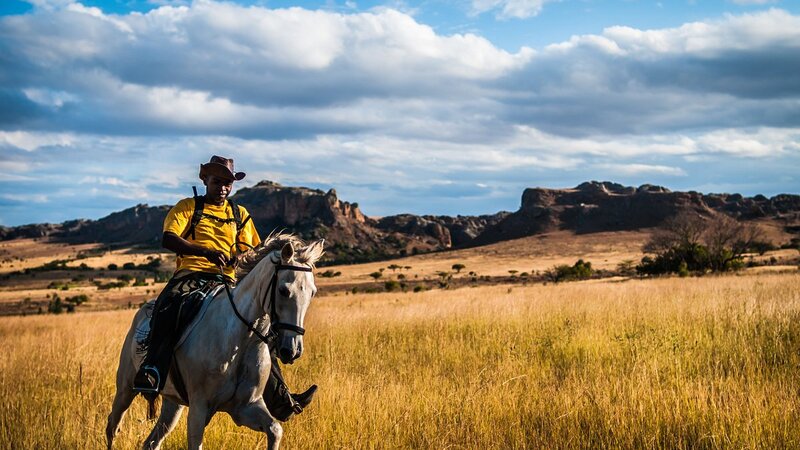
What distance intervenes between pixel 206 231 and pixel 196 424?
73.2 inches

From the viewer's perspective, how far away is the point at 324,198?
169 m

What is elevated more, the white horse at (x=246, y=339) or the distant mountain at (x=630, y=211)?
the distant mountain at (x=630, y=211)

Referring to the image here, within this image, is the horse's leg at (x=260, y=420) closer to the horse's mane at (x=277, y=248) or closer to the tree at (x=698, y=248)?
the horse's mane at (x=277, y=248)

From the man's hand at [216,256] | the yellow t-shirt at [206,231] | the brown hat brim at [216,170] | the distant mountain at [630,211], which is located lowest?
the man's hand at [216,256]

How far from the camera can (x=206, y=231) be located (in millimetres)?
5648

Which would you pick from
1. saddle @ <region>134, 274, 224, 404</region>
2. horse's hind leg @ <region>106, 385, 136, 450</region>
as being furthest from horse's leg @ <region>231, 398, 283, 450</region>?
horse's hind leg @ <region>106, 385, 136, 450</region>

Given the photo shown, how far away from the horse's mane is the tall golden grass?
185cm

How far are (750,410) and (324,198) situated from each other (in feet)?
543

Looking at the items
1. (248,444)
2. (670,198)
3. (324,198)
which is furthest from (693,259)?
(324,198)

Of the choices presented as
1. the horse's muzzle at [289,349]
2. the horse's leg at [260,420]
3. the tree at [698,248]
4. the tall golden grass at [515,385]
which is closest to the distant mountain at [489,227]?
the tree at [698,248]

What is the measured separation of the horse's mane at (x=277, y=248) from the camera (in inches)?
185

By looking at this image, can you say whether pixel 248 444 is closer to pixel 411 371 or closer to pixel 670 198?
pixel 411 371

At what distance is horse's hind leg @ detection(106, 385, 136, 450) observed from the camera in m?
5.74

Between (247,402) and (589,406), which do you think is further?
(589,406)
